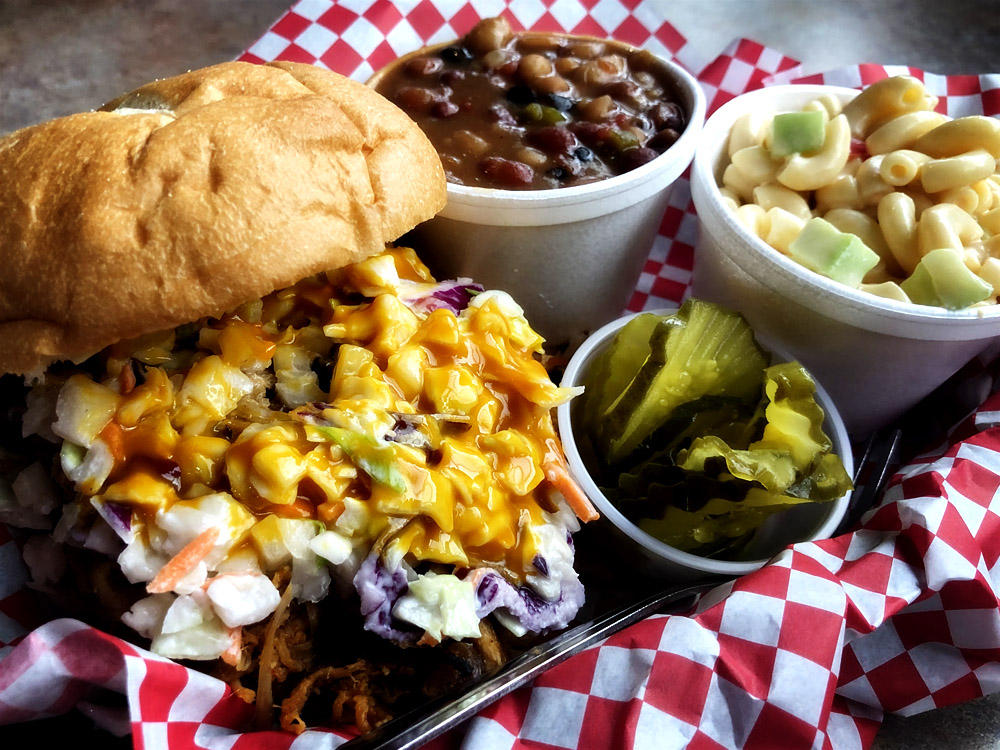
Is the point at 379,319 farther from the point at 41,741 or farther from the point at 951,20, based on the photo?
the point at 951,20

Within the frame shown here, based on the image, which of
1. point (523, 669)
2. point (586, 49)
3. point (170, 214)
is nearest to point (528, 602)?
point (523, 669)

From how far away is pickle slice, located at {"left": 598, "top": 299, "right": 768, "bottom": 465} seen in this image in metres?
1.27

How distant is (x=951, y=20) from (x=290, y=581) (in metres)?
3.03

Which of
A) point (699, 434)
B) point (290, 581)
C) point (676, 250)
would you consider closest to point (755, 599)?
point (699, 434)

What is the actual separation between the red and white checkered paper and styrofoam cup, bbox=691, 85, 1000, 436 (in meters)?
0.16

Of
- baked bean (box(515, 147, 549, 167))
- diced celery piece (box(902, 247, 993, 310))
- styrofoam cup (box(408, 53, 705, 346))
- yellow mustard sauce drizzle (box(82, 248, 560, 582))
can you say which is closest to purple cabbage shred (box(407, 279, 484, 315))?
yellow mustard sauce drizzle (box(82, 248, 560, 582))

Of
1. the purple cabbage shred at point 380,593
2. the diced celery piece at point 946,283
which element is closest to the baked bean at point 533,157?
the diced celery piece at point 946,283

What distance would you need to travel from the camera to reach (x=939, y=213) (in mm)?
1388

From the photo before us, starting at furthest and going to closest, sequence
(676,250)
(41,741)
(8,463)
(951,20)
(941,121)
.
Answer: (951,20) → (676,250) → (941,121) → (8,463) → (41,741)

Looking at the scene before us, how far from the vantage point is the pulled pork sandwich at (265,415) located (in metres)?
0.94

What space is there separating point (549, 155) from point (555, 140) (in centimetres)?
3

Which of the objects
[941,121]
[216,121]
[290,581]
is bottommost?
[290,581]

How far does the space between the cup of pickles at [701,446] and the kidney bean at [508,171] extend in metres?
0.31

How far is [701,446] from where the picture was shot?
46.9 inches
